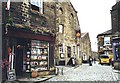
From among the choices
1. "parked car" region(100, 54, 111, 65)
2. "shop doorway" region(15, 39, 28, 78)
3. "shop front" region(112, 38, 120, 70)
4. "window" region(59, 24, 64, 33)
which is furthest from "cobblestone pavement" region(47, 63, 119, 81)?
"parked car" region(100, 54, 111, 65)

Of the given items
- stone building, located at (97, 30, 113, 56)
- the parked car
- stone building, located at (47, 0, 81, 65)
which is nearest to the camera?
stone building, located at (47, 0, 81, 65)

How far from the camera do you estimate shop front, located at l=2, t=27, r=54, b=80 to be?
1095cm

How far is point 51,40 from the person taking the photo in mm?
14578

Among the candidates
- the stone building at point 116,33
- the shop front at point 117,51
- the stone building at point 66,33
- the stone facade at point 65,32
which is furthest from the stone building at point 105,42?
the shop front at point 117,51

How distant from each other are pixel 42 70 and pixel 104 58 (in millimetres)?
18974

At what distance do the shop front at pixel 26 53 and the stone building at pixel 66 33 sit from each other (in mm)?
8677

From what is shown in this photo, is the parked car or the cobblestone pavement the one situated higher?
the parked car

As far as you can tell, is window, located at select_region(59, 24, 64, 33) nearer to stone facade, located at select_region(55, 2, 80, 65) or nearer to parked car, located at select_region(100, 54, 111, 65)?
stone facade, located at select_region(55, 2, 80, 65)

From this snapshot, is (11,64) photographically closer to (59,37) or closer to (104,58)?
Result: (59,37)

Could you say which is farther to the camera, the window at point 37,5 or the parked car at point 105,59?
the parked car at point 105,59

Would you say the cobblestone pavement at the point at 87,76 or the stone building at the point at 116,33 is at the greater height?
the stone building at the point at 116,33

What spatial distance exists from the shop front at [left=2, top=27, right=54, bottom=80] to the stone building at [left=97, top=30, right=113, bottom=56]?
2155 centimetres

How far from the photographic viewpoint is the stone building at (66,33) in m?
24.0

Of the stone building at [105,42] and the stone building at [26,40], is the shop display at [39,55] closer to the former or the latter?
the stone building at [26,40]
